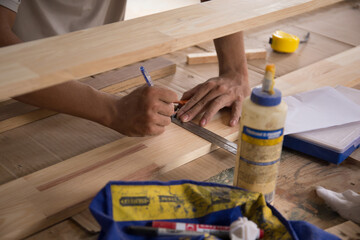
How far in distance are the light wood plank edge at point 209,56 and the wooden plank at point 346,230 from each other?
3.63 feet

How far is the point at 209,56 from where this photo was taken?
199 cm

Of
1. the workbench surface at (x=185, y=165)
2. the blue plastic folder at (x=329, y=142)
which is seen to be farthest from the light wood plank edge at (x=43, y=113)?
the blue plastic folder at (x=329, y=142)

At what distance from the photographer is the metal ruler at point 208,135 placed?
1347mm

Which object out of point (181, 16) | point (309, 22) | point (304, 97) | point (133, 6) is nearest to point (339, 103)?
point (304, 97)

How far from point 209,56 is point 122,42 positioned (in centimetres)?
106

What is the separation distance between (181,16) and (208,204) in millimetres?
496

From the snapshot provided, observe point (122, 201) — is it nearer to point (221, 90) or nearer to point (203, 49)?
point (221, 90)

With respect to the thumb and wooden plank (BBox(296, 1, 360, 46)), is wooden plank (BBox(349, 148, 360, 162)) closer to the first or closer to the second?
the thumb

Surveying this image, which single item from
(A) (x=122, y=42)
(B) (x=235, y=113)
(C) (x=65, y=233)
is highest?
(A) (x=122, y=42)

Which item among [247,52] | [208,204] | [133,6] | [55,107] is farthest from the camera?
[133,6]

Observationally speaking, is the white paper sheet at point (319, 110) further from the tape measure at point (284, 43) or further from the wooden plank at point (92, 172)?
the tape measure at point (284, 43)

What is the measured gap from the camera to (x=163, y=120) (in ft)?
4.57

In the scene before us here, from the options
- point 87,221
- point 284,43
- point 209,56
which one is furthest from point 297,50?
point 87,221

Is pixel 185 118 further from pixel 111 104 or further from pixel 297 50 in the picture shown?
pixel 297 50
